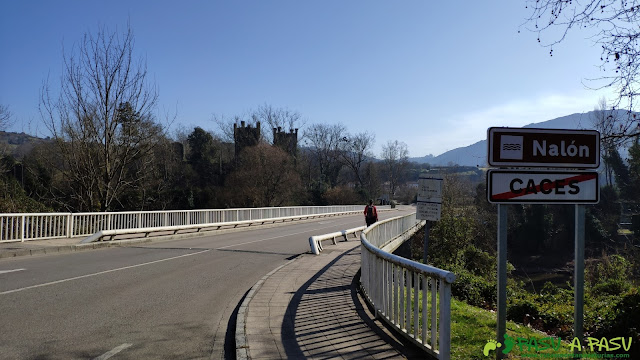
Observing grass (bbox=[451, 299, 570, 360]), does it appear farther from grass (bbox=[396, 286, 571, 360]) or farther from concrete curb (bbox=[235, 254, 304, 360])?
concrete curb (bbox=[235, 254, 304, 360])

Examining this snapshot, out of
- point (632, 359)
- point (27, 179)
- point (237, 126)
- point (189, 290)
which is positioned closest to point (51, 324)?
point (189, 290)

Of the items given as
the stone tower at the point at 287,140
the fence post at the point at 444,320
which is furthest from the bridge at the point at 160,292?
the stone tower at the point at 287,140

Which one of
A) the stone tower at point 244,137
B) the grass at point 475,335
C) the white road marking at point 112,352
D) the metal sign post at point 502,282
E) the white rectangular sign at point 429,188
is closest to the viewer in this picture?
the metal sign post at point 502,282

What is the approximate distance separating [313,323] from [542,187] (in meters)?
3.66

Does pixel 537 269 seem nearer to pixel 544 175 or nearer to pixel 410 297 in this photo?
pixel 410 297

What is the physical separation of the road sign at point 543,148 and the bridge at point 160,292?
1.34m

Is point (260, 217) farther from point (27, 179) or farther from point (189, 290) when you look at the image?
point (189, 290)

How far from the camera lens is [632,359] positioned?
527 centimetres

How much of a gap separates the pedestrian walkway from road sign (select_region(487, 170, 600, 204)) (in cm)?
195

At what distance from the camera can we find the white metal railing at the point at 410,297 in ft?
14.3

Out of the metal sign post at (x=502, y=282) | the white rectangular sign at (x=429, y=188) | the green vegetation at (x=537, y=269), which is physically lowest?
the green vegetation at (x=537, y=269)

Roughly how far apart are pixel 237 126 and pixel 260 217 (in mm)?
36094

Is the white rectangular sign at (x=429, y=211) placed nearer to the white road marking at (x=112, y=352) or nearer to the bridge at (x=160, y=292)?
the bridge at (x=160, y=292)

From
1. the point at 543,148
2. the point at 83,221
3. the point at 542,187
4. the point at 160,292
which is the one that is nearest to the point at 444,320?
the point at 542,187
